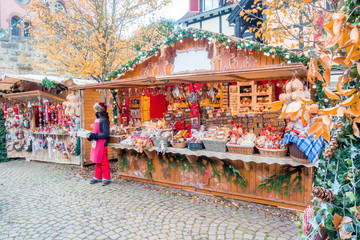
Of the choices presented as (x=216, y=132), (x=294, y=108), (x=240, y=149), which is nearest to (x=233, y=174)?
(x=240, y=149)

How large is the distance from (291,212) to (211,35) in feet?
12.2

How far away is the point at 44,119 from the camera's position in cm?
963

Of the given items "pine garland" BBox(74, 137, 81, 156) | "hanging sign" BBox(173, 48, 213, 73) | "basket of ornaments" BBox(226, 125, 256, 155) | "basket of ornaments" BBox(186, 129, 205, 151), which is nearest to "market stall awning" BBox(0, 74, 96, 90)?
"pine garland" BBox(74, 137, 81, 156)

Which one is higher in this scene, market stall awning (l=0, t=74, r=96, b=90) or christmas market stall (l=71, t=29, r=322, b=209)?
market stall awning (l=0, t=74, r=96, b=90)

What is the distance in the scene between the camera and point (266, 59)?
5188 mm

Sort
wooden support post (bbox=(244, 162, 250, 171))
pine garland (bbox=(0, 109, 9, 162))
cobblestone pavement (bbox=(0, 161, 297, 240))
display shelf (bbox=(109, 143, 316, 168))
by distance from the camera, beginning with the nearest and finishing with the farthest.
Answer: cobblestone pavement (bbox=(0, 161, 297, 240)) < display shelf (bbox=(109, 143, 316, 168)) < wooden support post (bbox=(244, 162, 250, 171)) < pine garland (bbox=(0, 109, 9, 162))

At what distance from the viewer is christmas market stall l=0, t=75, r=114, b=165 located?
8.23 meters

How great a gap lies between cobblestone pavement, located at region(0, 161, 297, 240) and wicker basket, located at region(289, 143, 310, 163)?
1030 millimetres

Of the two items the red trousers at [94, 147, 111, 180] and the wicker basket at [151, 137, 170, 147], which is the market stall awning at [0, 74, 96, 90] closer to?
the red trousers at [94, 147, 111, 180]

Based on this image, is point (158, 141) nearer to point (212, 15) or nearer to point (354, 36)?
point (354, 36)

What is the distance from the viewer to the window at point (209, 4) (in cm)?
1588

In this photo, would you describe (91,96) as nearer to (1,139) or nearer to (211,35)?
(1,139)

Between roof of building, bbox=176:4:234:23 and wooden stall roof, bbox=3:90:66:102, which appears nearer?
wooden stall roof, bbox=3:90:66:102

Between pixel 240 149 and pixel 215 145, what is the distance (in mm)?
506
